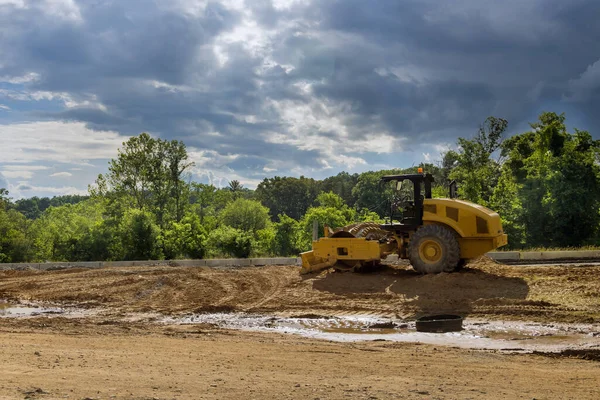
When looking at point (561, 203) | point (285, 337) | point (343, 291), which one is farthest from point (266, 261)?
point (561, 203)

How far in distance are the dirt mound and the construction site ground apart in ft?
0.17

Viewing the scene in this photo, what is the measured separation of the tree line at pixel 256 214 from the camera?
29.4 meters

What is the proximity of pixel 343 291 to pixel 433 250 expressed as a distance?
2.80 metres

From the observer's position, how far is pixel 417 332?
37.3 feet

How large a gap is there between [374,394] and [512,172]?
4184cm

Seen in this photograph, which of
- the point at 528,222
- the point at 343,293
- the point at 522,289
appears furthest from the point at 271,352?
the point at 528,222

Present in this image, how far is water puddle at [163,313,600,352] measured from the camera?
9.84m

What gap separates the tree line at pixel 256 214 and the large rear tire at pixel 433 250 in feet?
4.93

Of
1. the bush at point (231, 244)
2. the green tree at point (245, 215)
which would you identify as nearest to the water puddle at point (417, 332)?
the bush at point (231, 244)

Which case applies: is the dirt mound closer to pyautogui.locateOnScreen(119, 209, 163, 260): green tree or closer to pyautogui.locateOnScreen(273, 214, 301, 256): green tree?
pyautogui.locateOnScreen(119, 209, 163, 260): green tree

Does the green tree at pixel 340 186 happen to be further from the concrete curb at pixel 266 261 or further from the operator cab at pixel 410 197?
the operator cab at pixel 410 197

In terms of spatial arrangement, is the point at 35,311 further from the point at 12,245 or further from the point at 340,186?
the point at 340,186

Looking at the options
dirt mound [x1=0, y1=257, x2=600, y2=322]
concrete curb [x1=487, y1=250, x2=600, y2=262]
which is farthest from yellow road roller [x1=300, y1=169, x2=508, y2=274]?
concrete curb [x1=487, y1=250, x2=600, y2=262]

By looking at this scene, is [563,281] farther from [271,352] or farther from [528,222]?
[528,222]
